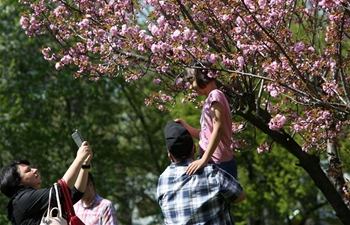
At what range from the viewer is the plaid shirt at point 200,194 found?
189 inches

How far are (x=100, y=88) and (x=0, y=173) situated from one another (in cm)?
1787

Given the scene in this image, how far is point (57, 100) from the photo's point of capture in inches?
890

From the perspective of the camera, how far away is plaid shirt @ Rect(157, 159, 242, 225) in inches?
189

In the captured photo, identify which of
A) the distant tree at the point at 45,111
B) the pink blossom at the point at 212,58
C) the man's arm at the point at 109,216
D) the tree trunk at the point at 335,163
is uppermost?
the distant tree at the point at 45,111

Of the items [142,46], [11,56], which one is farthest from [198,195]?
[11,56]

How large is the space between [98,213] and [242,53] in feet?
7.13

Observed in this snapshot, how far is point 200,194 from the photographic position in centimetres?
482

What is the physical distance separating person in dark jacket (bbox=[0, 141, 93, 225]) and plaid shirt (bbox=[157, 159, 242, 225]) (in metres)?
0.61

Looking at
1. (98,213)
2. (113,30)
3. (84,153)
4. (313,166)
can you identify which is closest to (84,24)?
(113,30)

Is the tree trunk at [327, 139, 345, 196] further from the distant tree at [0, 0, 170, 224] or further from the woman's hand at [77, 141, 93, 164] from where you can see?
the distant tree at [0, 0, 170, 224]

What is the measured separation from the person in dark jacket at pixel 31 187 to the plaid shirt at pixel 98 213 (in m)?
1.36

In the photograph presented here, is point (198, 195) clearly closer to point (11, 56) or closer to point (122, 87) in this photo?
point (11, 56)

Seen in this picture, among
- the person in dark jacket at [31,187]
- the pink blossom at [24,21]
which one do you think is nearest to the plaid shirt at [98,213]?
the person in dark jacket at [31,187]

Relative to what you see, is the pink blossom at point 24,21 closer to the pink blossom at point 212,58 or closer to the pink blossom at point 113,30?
the pink blossom at point 113,30
